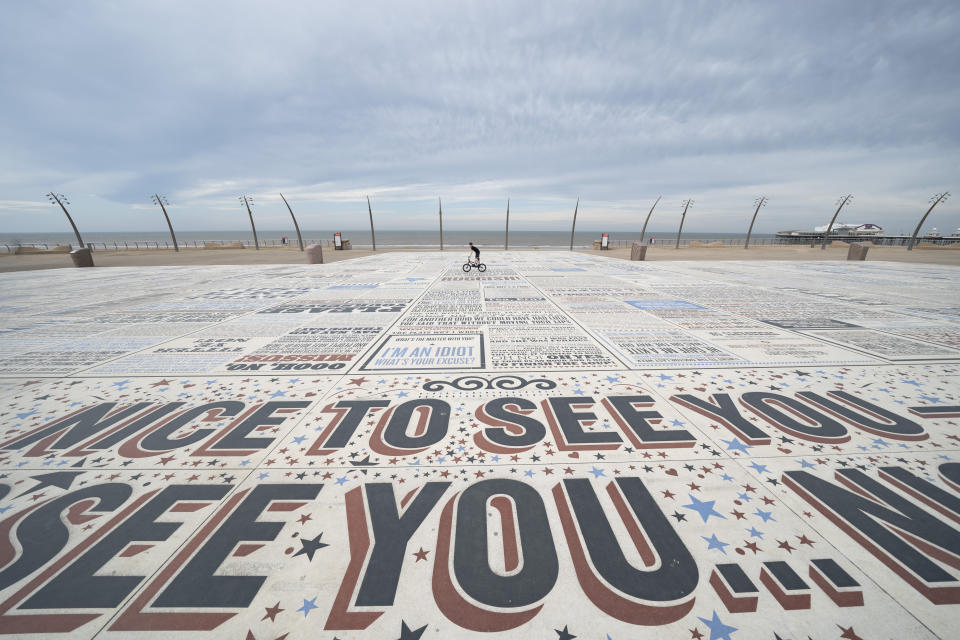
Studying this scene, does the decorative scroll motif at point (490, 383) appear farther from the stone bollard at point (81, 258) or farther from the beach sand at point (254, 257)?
the stone bollard at point (81, 258)

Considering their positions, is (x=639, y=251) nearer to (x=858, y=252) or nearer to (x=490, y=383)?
(x=858, y=252)

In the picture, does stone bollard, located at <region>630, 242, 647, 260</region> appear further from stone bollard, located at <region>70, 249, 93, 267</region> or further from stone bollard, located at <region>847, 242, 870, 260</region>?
stone bollard, located at <region>70, 249, 93, 267</region>

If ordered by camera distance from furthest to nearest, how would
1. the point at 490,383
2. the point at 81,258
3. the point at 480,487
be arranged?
the point at 81,258 < the point at 490,383 < the point at 480,487

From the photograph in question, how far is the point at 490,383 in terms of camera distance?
5055 millimetres

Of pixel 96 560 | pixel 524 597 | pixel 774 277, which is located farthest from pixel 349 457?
pixel 774 277

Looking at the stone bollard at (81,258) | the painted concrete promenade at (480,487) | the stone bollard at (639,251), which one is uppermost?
Result: the stone bollard at (639,251)

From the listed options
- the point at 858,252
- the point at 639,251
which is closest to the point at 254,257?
the point at 639,251

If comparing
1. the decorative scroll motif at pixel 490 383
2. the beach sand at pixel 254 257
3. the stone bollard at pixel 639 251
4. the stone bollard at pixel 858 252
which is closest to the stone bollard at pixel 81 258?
the beach sand at pixel 254 257

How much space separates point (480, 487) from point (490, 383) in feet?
6.69

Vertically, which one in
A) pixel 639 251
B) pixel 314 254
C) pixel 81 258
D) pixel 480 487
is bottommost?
pixel 480 487

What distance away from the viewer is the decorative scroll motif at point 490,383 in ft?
16.2

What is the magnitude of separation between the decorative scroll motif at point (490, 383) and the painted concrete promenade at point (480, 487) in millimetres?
47

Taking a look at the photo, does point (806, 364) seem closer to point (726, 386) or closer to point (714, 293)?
point (726, 386)

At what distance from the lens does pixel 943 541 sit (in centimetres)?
254
